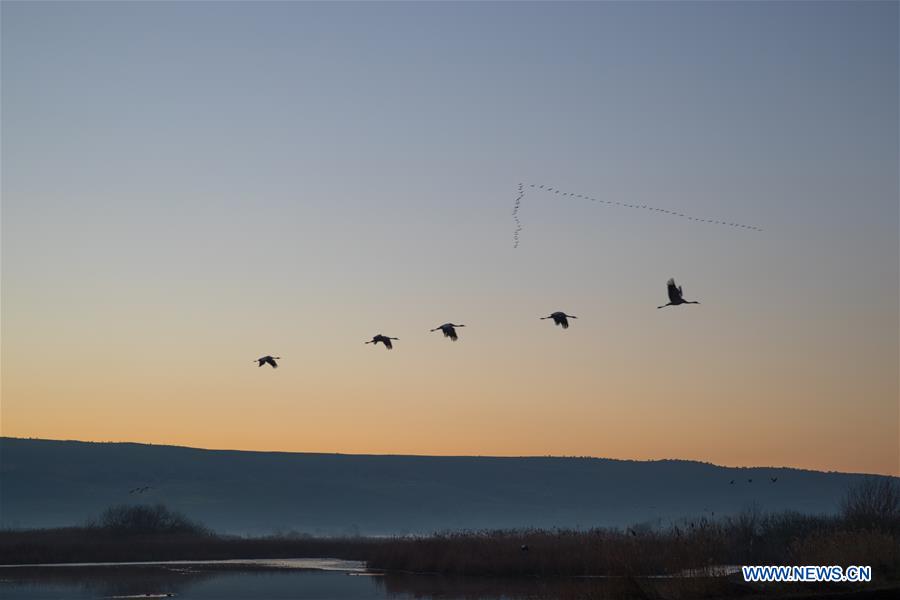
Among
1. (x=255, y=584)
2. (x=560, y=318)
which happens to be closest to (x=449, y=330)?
(x=560, y=318)

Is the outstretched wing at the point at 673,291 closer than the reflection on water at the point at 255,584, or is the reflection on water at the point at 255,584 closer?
the outstretched wing at the point at 673,291

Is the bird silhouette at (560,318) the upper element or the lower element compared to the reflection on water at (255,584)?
upper

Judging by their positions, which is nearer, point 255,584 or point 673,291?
point 673,291

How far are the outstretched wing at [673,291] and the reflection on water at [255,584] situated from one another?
7779 millimetres

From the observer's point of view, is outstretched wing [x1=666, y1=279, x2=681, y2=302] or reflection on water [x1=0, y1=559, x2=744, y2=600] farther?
reflection on water [x1=0, y1=559, x2=744, y2=600]

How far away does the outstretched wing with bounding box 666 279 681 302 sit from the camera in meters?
33.2

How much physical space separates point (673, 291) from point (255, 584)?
85.6 ft

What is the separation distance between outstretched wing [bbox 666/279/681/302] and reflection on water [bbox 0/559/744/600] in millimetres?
7779

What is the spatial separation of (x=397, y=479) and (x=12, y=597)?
5527 inches

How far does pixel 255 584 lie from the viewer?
51.8 m

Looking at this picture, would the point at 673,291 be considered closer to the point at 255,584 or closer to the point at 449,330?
the point at 449,330

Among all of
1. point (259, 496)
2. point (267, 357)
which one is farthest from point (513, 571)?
point (259, 496)

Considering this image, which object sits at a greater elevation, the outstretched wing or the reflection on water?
the outstretched wing

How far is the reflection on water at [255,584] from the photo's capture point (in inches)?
1779
